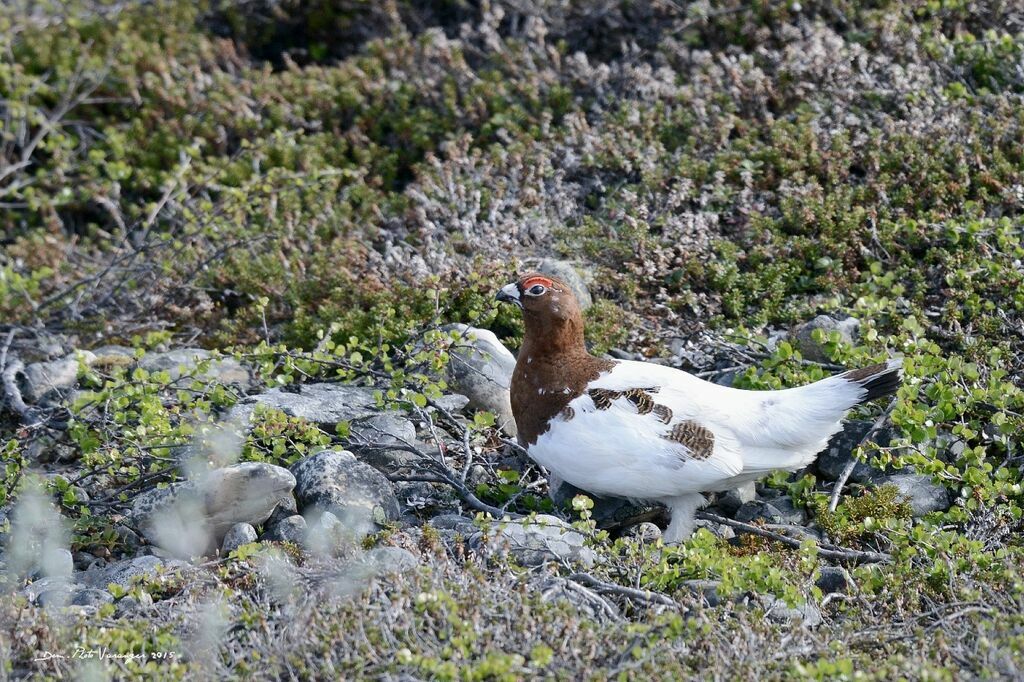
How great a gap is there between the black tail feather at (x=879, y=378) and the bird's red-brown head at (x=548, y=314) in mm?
1230

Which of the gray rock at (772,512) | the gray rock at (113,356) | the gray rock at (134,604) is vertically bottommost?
the gray rock at (113,356)

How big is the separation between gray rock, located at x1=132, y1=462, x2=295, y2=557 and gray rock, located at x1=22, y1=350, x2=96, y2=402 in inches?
74.3

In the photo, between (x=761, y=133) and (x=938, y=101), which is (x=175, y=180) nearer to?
(x=761, y=133)

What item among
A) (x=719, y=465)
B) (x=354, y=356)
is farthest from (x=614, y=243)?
(x=719, y=465)

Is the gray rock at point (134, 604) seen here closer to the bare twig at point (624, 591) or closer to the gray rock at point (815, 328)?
the bare twig at point (624, 591)

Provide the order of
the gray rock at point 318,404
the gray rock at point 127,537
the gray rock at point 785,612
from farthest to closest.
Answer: the gray rock at point 318,404 < the gray rock at point 127,537 < the gray rock at point 785,612

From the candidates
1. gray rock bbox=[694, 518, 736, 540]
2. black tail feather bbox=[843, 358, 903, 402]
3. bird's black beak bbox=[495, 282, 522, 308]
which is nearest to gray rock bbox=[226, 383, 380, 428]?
bird's black beak bbox=[495, 282, 522, 308]

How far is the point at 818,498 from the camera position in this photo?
5188 millimetres

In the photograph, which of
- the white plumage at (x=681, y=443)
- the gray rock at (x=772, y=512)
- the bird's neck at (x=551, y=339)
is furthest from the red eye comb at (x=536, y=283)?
the gray rock at (x=772, y=512)

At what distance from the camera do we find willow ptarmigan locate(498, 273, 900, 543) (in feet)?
16.0

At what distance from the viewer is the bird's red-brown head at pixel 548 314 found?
17.6 ft

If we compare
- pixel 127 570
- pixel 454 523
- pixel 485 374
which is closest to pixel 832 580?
pixel 454 523

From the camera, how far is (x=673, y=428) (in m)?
4.92

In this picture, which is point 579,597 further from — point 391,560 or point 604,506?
point 604,506
